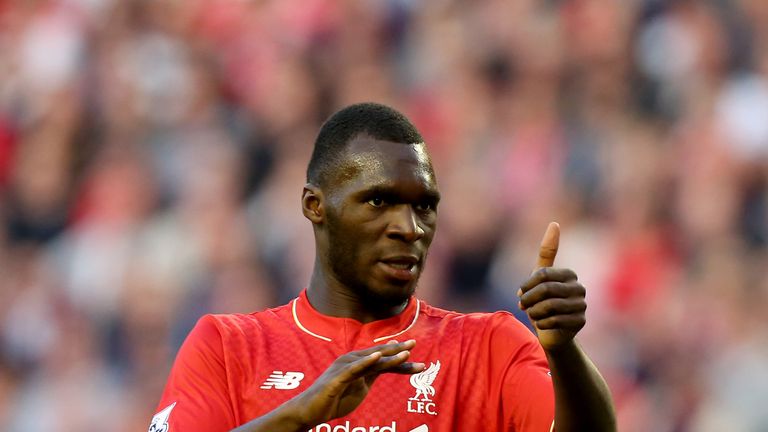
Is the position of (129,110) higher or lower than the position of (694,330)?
higher

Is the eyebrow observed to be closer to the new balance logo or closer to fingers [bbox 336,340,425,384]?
the new balance logo

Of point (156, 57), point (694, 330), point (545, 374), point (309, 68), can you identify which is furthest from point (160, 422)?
point (156, 57)

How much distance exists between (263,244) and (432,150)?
123cm

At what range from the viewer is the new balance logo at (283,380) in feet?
11.7

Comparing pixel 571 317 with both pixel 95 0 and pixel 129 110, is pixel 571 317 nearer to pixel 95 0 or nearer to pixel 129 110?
pixel 129 110

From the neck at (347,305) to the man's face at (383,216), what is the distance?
42mm

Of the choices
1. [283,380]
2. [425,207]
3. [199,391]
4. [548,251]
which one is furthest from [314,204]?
[548,251]

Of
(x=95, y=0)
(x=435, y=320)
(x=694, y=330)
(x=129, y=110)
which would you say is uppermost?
(x=95, y=0)

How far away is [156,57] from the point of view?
351 inches

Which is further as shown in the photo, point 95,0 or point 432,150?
point 95,0

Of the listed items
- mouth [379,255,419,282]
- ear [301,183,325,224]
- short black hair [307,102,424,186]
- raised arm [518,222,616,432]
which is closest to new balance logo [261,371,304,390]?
mouth [379,255,419,282]

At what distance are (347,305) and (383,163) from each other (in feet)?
1.57

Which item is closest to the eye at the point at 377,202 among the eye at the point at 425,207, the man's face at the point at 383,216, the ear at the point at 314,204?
the man's face at the point at 383,216

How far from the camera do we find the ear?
384 cm
